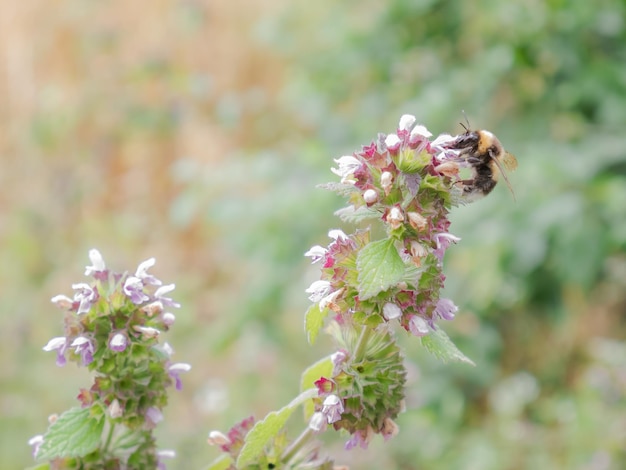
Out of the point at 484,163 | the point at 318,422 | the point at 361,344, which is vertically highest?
the point at 484,163

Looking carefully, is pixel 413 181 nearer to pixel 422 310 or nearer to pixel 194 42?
pixel 422 310

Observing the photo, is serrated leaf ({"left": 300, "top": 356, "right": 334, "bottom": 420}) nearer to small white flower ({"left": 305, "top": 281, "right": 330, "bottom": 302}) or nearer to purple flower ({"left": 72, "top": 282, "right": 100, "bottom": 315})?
small white flower ({"left": 305, "top": 281, "right": 330, "bottom": 302})

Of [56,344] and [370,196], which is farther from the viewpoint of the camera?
[56,344]

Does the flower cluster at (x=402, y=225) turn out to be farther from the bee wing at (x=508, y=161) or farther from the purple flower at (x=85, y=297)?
the bee wing at (x=508, y=161)

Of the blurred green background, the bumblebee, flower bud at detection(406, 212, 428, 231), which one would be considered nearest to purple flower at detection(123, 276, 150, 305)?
flower bud at detection(406, 212, 428, 231)

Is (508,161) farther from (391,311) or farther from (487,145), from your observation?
(391,311)

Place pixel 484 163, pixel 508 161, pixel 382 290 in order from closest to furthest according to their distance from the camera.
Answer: pixel 382 290
pixel 484 163
pixel 508 161

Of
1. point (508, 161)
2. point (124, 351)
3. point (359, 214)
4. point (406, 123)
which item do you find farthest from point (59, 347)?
point (508, 161)

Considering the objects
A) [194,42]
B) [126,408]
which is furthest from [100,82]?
[126,408]
